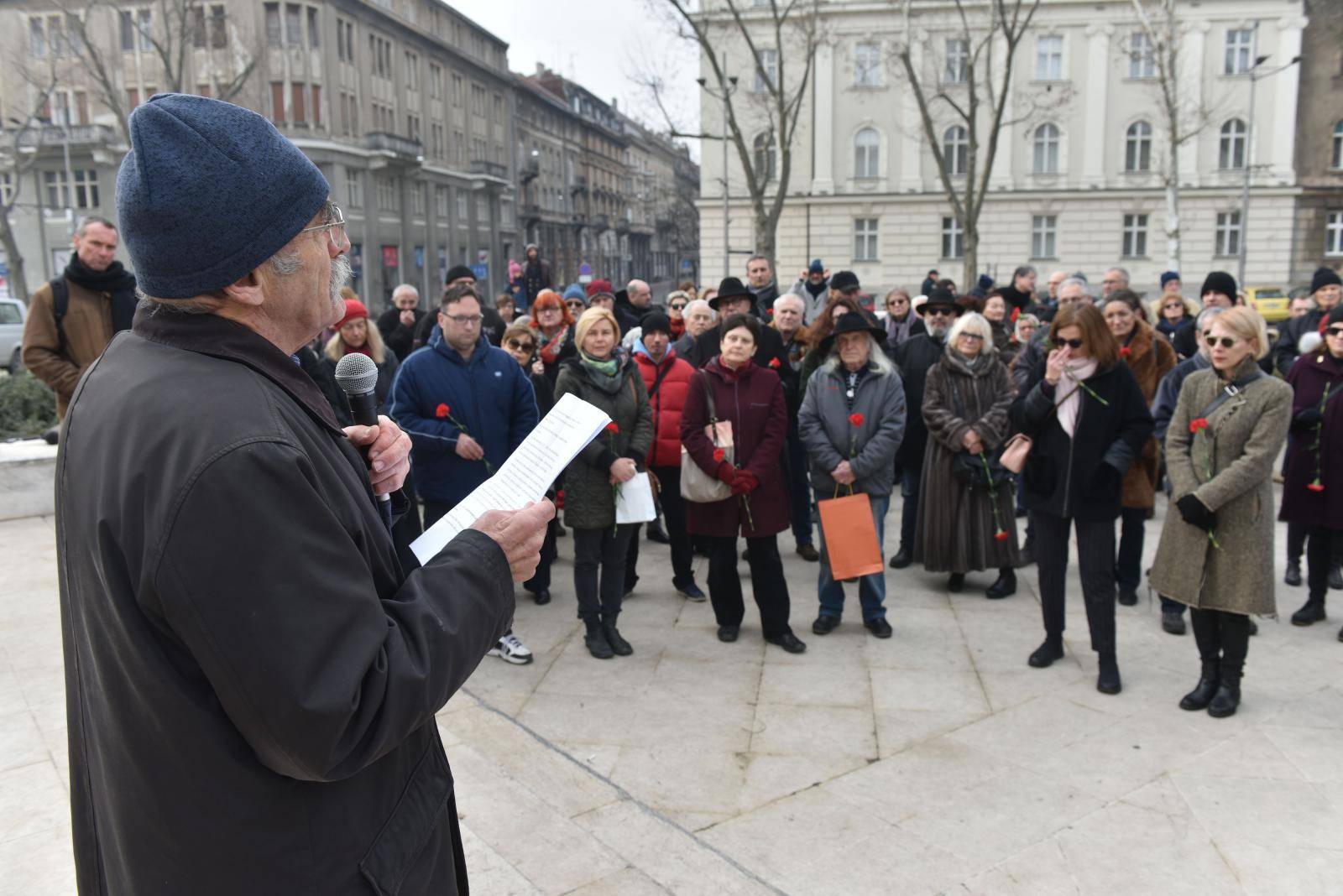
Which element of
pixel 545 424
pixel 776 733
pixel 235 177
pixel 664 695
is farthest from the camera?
pixel 664 695

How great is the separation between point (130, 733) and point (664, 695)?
3889 millimetres

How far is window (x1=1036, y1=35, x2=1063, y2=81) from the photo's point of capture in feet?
127

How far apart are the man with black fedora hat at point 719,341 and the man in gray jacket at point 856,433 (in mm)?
951

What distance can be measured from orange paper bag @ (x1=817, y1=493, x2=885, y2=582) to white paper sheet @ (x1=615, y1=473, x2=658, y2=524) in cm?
111

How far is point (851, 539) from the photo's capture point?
5.86m

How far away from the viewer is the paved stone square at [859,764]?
334cm

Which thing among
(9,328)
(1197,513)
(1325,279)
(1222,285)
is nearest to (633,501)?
(1197,513)

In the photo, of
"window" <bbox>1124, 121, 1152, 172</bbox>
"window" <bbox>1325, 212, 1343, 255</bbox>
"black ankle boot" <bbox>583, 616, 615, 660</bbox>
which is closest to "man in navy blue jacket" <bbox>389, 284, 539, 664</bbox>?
"black ankle boot" <bbox>583, 616, 615, 660</bbox>

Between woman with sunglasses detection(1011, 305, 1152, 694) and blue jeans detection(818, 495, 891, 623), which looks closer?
woman with sunglasses detection(1011, 305, 1152, 694)

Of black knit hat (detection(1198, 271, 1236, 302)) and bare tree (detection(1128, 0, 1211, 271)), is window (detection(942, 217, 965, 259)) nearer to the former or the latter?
bare tree (detection(1128, 0, 1211, 271))

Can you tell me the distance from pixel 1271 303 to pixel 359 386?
114 ft

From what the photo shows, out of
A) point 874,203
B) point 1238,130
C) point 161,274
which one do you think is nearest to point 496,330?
point 161,274

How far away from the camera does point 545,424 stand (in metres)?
2.18

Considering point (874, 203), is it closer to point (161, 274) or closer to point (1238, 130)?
point (1238, 130)
